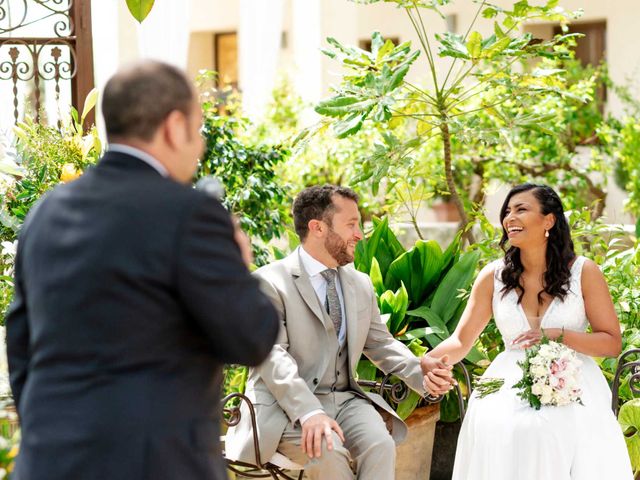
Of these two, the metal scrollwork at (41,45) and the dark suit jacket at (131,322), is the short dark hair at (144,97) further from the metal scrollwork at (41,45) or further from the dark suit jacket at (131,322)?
the metal scrollwork at (41,45)

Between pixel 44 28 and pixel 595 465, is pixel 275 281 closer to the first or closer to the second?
pixel 595 465

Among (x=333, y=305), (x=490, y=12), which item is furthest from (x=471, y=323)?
(x=490, y=12)

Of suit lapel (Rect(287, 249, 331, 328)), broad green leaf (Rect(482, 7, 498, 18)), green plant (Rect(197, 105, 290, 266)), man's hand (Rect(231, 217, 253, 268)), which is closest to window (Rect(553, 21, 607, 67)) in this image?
green plant (Rect(197, 105, 290, 266))

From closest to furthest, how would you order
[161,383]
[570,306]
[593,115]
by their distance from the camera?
[161,383], [570,306], [593,115]

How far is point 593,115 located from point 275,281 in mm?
9799

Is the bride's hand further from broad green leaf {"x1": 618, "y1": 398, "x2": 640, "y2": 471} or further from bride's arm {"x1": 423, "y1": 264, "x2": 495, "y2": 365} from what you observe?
broad green leaf {"x1": 618, "y1": 398, "x2": 640, "y2": 471}

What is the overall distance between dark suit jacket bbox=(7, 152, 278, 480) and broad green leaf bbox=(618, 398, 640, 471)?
3.15 meters

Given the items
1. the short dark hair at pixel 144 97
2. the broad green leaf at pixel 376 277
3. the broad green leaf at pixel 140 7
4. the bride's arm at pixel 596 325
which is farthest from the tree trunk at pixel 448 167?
the short dark hair at pixel 144 97

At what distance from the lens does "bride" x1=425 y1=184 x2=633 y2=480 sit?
165 inches

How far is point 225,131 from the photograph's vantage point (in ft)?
22.2

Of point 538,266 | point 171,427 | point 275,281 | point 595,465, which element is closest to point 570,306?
point 538,266

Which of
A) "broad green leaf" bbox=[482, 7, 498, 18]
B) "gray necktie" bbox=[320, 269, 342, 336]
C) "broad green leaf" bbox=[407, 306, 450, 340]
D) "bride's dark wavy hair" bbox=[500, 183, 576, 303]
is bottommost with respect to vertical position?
"broad green leaf" bbox=[407, 306, 450, 340]

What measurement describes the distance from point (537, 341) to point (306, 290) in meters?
0.94

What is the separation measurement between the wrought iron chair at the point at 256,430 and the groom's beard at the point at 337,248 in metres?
0.58
